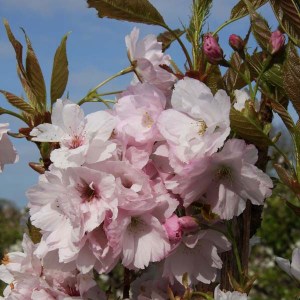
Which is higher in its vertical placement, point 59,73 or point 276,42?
point 276,42

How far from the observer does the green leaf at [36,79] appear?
1.37 m

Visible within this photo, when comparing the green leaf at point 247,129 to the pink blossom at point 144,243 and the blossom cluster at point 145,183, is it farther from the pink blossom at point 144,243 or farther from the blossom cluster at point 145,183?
the pink blossom at point 144,243

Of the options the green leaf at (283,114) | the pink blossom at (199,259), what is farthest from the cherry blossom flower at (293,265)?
the green leaf at (283,114)

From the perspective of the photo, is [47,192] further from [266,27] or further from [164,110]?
[266,27]

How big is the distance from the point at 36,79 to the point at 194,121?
1.25 ft

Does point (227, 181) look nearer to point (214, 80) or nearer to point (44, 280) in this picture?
point (214, 80)

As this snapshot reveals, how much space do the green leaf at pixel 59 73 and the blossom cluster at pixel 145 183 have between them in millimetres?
115

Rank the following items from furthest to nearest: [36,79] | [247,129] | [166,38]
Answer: [166,38] < [36,79] < [247,129]

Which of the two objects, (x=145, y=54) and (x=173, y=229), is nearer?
(x=173, y=229)

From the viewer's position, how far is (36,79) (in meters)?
1.38

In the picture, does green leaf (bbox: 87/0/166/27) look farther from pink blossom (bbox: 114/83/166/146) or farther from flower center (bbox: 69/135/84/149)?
flower center (bbox: 69/135/84/149)

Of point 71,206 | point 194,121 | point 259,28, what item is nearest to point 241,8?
point 259,28

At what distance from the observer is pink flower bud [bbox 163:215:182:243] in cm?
117

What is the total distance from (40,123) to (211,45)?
0.38 m
